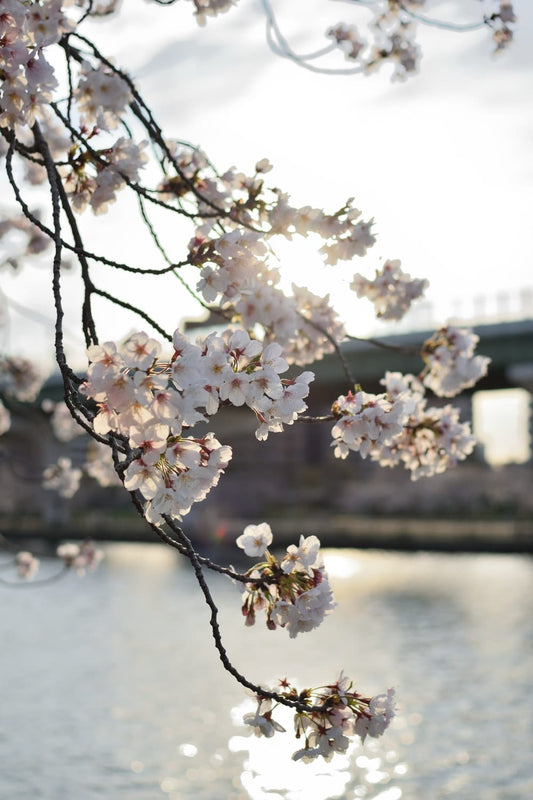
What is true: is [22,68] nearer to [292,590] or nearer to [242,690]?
[292,590]

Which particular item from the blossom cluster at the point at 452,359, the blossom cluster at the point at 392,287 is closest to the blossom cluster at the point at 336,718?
the blossom cluster at the point at 452,359

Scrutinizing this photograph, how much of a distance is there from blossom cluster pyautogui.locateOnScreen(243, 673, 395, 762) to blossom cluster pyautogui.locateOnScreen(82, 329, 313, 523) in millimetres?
1002

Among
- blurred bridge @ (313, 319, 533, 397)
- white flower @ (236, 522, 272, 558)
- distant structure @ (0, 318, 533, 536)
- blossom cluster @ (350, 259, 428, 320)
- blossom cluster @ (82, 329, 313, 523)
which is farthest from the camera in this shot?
distant structure @ (0, 318, 533, 536)

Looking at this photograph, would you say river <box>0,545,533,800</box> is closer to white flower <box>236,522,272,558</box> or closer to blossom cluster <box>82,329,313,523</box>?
white flower <box>236,522,272,558</box>

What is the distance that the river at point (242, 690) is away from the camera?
45.0ft

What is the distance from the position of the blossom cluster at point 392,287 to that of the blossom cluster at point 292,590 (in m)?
2.78

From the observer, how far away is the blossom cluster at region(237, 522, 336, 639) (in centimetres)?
346

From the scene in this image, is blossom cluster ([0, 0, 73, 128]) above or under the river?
above

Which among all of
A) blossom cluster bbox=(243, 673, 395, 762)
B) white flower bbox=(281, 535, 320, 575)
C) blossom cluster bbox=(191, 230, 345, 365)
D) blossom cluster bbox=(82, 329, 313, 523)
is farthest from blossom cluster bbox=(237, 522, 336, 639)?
blossom cluster bbox=(191, 230, 345, 365)

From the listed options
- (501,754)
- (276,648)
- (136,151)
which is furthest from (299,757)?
(276,648)

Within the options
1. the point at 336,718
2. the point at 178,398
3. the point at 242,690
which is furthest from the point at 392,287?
the point at 242,690

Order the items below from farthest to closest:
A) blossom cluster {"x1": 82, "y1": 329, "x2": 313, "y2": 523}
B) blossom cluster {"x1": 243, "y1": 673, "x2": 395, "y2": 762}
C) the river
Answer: the river → blossom cluster {"x1": 243, "y1": 673, "x2": 395, "y2": 762} → blossom cluster {"x1": 82, "y1": 329, "x2": 313, "y2": 523}

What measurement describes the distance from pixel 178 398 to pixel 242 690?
58.3 ft

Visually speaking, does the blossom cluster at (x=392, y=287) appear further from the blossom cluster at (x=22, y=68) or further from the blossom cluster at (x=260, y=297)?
the blossom cluster at (x=22, y=68)
